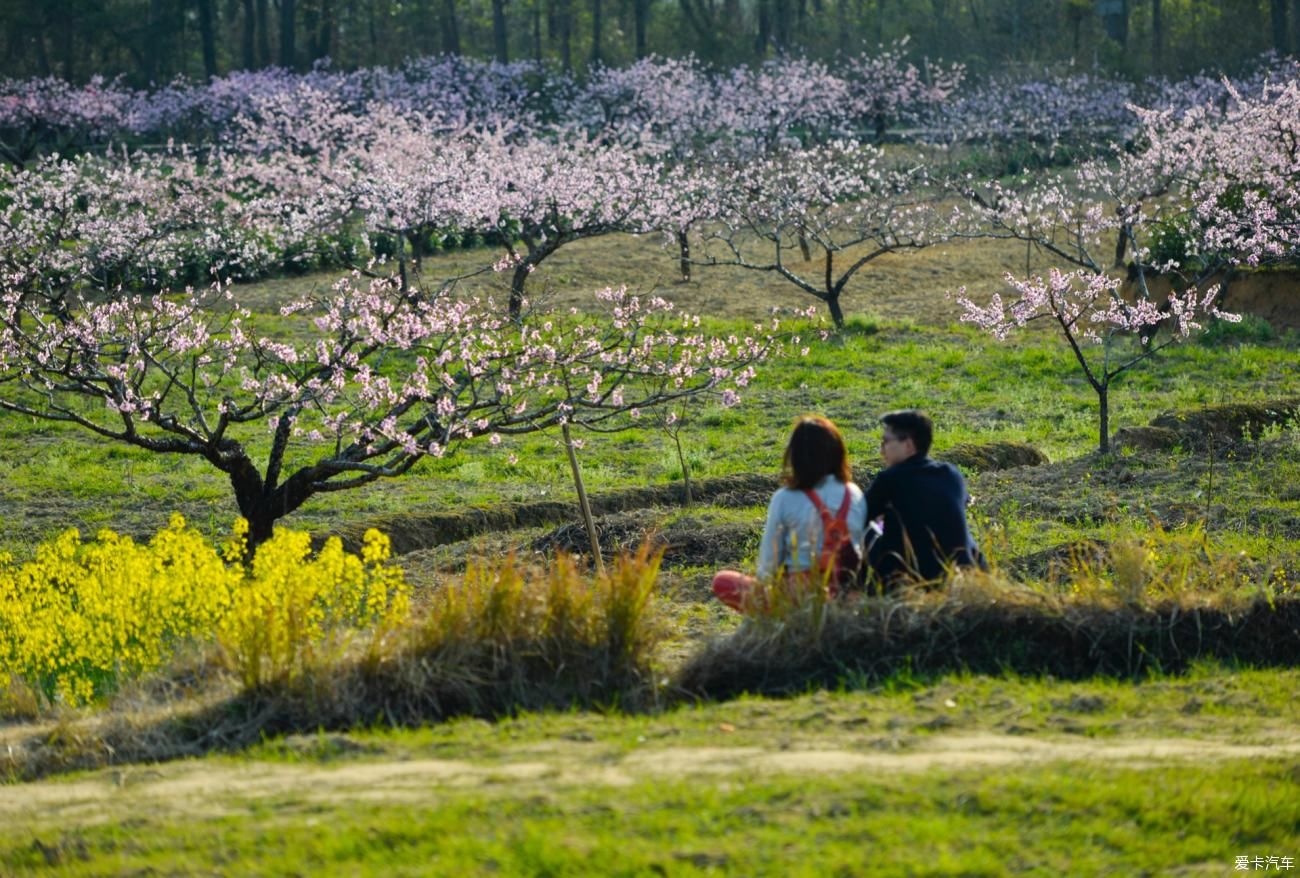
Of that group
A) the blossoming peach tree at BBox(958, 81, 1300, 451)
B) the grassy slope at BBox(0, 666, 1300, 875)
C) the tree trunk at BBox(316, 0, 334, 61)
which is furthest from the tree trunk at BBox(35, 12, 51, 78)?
the grassy slope at BBox(0, 666, 1300, 875)

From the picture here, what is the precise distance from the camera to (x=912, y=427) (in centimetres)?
689

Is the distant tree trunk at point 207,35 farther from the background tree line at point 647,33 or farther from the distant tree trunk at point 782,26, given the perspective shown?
the distant tree trunk at point 782,26

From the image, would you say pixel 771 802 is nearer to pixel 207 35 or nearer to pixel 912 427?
pixel 912 427

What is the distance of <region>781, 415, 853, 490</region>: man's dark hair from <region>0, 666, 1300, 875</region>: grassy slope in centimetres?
127

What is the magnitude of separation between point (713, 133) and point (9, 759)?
3654cm

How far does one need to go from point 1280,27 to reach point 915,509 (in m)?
43.3

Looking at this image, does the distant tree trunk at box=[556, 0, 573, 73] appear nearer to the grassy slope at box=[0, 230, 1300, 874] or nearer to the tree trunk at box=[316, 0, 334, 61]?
the tree trunk at box=[316, 0, 334, 61]

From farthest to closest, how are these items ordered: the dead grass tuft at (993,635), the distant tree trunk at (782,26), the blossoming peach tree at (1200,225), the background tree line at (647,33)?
the distant tree trunk at (782,26)
the background tree line at (647,33)
the blossoming peach tree at (1200,225)
the dead grass tuft at (993,635)

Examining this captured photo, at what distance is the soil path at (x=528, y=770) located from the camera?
197 inches

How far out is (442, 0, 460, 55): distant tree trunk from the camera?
53469 mm

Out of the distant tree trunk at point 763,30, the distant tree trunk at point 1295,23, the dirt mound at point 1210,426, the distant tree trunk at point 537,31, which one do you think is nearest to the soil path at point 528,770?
the dirt mound at point 1210,426

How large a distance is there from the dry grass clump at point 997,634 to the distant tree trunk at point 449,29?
1903 inches

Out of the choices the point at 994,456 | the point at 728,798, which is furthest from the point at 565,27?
the point at 728,798

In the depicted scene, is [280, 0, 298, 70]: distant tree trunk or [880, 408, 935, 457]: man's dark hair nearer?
[880, 408, 935, 457]: man's dark hair
